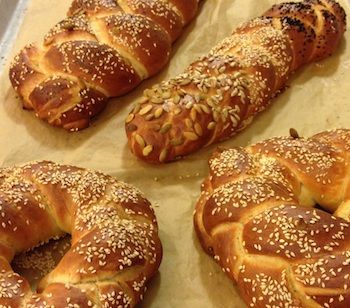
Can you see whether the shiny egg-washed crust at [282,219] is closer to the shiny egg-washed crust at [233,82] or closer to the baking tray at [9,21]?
the shiny egg-washed crust at [233,82]

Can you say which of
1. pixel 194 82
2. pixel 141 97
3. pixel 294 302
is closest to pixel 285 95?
pixel 194 82

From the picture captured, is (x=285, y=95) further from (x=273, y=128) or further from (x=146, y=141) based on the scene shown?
(x=146, y=141)

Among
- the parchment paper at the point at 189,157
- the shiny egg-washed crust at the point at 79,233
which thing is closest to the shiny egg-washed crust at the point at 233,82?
the parchment paper at the point at 189,157

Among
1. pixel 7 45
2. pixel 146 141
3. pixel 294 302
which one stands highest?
pixel 7 45

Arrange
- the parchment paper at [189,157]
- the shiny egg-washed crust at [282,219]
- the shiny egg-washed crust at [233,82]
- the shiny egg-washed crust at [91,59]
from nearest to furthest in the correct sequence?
the shiny egg-washed crust at [282,219], the parchment paper at [189,157], the shiny egg-washed crust at [233,82], the shiny egg-washed crust at [91,59]

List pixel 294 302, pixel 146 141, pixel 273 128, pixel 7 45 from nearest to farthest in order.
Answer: pixel 294 302 → pixel 146 141 → pixel 273 128 → pixel 7 45

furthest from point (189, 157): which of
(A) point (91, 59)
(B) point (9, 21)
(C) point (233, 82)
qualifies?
(B) point (9, 21)
